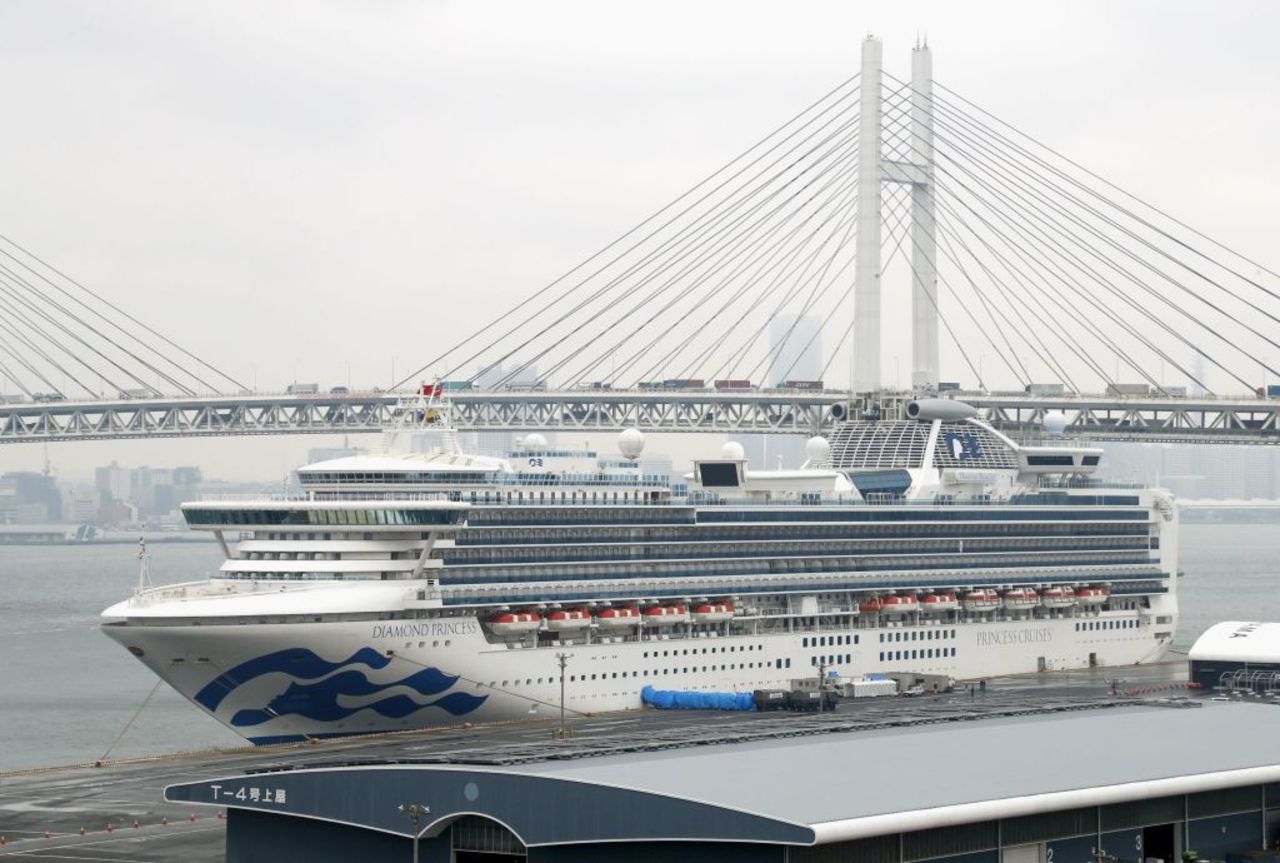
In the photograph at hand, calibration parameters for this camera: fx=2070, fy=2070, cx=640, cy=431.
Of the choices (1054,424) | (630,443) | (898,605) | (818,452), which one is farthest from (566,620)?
(1054,424)

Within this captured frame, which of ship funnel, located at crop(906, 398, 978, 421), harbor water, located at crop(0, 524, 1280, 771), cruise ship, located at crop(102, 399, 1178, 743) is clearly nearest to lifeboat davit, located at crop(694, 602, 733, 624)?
cruise ship, located at crop(102, 399, 1178, 743)

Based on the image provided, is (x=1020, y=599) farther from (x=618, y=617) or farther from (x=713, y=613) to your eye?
(x=618, y=617)

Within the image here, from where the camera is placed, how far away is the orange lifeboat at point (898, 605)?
186 feet

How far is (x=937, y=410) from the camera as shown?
63250 mm

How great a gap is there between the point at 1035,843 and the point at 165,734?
29.1 m

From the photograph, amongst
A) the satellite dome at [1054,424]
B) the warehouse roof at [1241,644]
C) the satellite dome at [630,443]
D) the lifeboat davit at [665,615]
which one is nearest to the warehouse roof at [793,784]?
the lifeboat davit at [665,615]

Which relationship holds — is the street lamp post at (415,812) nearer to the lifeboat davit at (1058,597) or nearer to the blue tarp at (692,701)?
the blue tarp at (692,701)

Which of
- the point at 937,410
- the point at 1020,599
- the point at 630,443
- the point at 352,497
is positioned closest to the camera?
the point at 352,497

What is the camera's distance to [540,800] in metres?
28.2

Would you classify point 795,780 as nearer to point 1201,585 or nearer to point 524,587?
point 524,587

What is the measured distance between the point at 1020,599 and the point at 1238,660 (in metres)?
9.44

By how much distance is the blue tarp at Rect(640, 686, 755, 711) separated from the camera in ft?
159

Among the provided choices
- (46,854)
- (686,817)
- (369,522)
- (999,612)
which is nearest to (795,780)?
(686,817)

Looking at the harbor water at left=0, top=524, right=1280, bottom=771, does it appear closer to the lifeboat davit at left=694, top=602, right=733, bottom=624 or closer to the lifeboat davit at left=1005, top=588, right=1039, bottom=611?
the lifeboat davit at left=1005, top=588, right=1039, bottom=611
